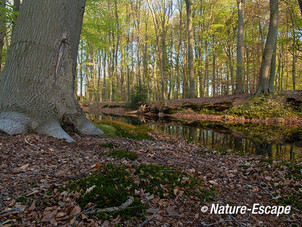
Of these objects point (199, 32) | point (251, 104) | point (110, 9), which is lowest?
point (251, 104)

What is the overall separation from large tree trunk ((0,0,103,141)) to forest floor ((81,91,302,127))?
12571mm

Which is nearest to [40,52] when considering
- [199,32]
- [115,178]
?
[115,178]

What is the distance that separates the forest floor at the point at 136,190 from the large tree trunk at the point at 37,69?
72cm

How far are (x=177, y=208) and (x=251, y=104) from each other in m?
14.4

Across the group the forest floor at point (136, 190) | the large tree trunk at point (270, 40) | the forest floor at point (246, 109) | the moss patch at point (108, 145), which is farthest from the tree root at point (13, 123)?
the large tree trunk at point (270, 40)

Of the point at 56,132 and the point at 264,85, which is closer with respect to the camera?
the point at 56,132

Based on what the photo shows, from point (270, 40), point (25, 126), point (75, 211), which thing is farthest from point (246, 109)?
point (75, 211)

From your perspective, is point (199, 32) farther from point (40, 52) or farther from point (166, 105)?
point (40, 52)

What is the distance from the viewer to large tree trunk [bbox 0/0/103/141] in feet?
14.0

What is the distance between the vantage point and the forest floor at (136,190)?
181 cm

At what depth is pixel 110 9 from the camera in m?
24.4

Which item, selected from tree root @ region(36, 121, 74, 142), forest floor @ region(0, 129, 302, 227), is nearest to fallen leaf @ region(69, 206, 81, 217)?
forest floor @ region(0, 129, 302, 227)

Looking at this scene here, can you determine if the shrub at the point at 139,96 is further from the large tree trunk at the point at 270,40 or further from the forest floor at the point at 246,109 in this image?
the large tree trunk at the point at 270,40

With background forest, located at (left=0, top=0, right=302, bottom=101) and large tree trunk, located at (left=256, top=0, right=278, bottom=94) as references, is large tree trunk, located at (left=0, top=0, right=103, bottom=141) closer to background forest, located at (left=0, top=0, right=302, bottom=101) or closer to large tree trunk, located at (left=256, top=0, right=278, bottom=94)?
background forest, located at (left=0, top=0, right=302, bottom=101)
